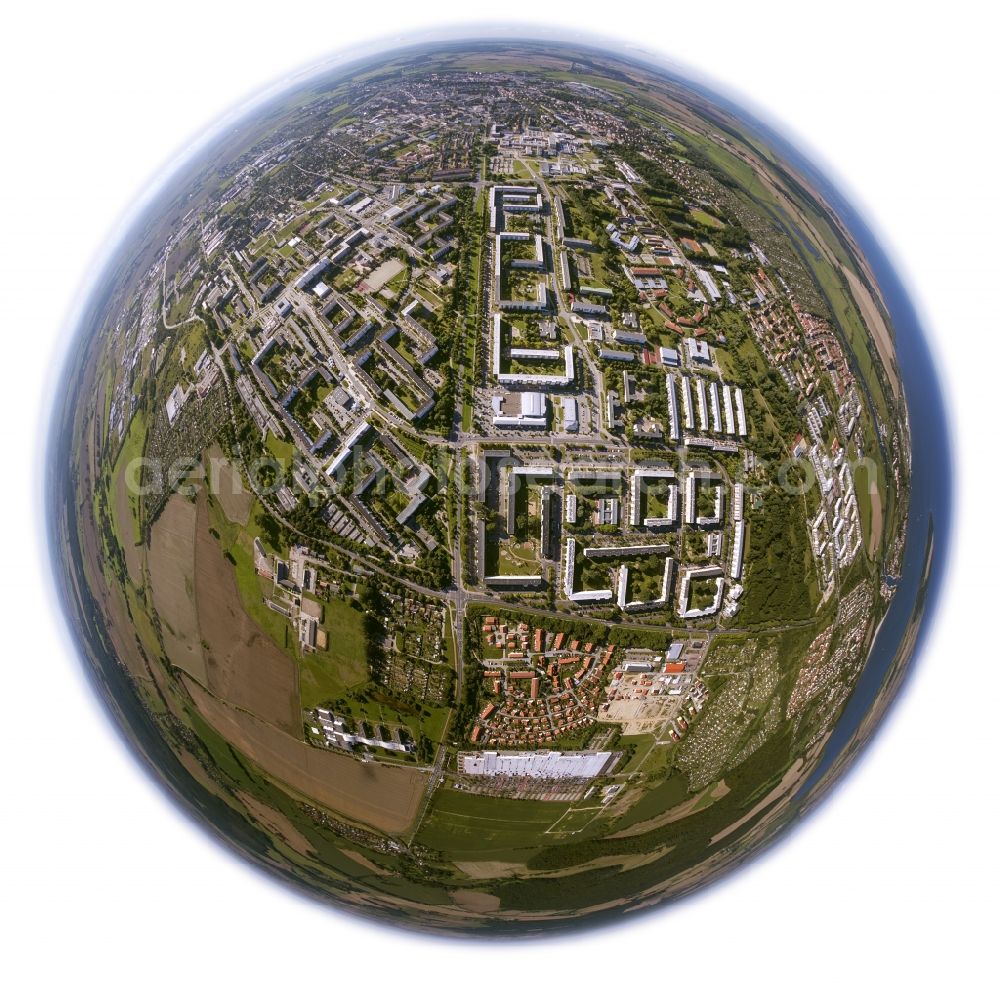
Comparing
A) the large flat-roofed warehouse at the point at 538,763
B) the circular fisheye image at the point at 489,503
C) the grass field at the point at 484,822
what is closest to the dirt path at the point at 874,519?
the circular fisheye image at the point at 489,503

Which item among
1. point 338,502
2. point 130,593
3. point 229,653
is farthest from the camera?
point 130,593

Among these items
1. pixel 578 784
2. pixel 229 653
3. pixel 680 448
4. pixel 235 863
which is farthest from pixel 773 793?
pixel 235 863

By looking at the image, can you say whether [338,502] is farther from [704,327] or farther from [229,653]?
[704,327]

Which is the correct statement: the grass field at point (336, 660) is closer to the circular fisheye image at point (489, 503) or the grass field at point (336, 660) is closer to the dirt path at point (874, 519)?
the circular fisheye image at point (489, 503)

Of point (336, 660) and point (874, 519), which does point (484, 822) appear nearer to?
point (336, 660)

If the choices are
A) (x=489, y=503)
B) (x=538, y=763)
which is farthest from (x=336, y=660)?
(x=538, y=763)

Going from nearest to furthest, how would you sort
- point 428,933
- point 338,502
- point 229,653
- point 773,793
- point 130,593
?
point 338,502
point 229,653
point 130,593
point 773,793
point 428,933

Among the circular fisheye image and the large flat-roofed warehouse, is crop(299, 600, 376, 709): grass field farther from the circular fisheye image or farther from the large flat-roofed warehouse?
the large flat-roofed warehouse
